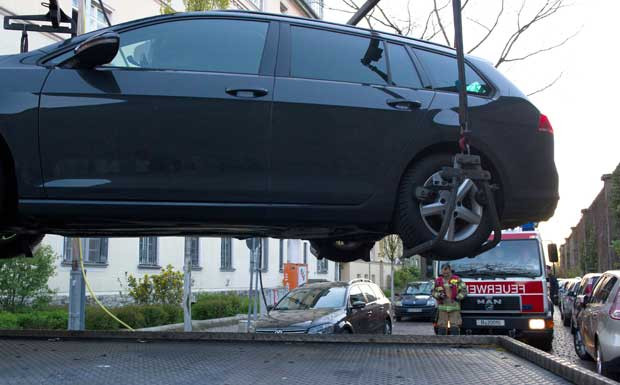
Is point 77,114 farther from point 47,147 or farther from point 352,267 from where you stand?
point 352,267

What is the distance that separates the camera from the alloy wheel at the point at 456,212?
12.8 feet

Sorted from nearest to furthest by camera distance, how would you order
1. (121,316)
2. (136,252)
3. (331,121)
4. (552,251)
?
(331,121) < (552,251) < (121,316) < (136,252)

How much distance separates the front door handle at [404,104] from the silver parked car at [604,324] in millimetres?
Result: 5565

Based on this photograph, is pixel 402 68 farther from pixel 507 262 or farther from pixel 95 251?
pixel 95 251

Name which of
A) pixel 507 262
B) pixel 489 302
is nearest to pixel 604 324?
pixel 489 302

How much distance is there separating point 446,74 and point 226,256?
79.6ft

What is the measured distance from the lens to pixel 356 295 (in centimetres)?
1227

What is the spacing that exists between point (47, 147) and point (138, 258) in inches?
705

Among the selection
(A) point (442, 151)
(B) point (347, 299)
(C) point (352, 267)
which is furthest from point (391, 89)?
(C) point (352, 267)

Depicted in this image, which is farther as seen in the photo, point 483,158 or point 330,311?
point 330,311

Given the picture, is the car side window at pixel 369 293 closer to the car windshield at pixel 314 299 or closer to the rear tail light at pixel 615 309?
the car windshield at pixel 314 299

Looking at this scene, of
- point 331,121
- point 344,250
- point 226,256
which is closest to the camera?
point 331,121

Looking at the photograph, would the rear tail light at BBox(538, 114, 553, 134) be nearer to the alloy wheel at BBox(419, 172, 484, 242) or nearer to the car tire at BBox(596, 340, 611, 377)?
the alloy wheel at BBox(419, 172, 484, 242)

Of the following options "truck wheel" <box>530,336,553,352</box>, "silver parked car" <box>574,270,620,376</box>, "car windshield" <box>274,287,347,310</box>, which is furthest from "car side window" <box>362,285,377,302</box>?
"silver parked car" <box>574,270,620,376</box>
